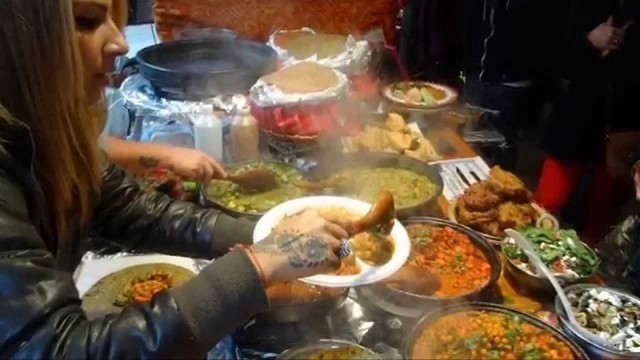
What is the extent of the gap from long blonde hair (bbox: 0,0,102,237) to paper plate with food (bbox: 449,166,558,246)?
3.69ft

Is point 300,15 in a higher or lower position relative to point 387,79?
higher

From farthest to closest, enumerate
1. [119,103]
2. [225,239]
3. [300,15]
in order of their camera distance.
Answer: [300,15]
[119,103]
[225,239]

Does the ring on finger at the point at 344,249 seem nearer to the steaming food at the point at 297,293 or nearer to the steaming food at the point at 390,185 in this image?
the steaming food at the point at 297,293

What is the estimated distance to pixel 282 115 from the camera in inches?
97.9

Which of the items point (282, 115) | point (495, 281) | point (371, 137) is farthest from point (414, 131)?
point (495, 281)

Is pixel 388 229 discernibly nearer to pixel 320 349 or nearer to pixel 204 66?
pixel 320 349

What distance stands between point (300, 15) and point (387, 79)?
589 millimetres

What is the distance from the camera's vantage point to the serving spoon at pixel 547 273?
1.48 metres

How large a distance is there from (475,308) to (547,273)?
9.9 inches

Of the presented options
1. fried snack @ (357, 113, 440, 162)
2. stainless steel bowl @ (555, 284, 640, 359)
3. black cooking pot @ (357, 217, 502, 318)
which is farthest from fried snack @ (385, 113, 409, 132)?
stainless steel bowl @ (555, 284, 640, 359)

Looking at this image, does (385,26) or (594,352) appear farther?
(385,26)

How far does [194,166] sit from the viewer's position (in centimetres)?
206

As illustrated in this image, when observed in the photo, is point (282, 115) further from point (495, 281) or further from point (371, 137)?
point (495, 281)

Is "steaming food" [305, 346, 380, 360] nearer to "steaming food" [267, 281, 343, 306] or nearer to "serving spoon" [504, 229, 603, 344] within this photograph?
"steaming food" [267, 281, 343, 306]
